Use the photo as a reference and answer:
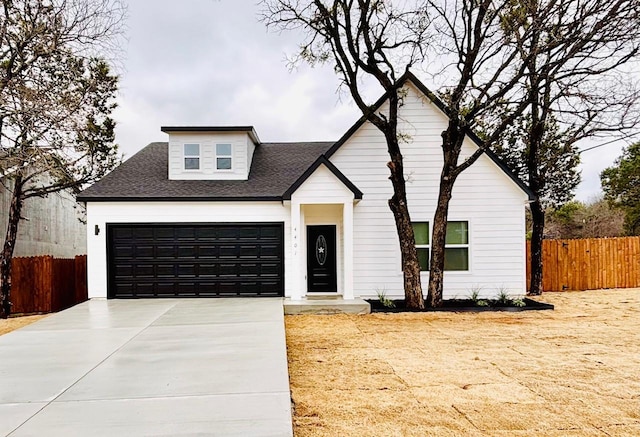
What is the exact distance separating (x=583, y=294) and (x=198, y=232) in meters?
12.2

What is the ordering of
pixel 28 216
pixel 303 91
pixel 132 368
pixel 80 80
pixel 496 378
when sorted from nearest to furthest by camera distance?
pixel 132 368 < pixel 496 378 < pixel 80 80 < pixel 303 91 < pixel 28 216

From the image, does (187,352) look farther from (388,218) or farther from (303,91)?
(303,91)

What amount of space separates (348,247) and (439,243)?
88.7 inches

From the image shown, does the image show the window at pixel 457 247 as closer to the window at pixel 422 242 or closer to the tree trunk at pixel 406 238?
the window at pixel 422 242

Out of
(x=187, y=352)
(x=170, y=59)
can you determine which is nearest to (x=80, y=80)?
(x=170, y=59)

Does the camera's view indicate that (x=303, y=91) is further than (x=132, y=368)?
Yes

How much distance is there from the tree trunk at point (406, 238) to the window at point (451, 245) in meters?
1.10

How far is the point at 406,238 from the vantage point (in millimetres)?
12211

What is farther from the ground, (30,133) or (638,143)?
(638,143)

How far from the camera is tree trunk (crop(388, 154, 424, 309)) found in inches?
478

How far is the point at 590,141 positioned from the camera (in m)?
13.7

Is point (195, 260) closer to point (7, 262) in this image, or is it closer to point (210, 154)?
point (210, 154)

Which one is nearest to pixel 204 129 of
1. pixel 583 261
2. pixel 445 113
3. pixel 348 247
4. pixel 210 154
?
pixel 210 154

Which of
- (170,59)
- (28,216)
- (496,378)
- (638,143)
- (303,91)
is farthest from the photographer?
(638,143)
